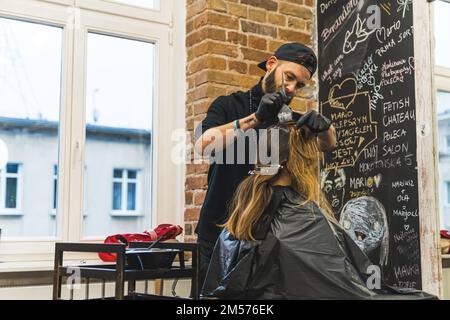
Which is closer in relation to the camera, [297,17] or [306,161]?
[306,161]

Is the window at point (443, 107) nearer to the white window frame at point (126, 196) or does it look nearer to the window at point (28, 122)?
the white window frame at point (126, 196)

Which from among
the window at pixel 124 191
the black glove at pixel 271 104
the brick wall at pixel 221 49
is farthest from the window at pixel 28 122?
the black glove at pixel 271 104

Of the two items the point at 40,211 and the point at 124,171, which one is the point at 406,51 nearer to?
the point at 124,171

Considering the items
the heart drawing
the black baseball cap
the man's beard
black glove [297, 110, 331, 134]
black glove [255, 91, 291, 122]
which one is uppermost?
the heart drawing

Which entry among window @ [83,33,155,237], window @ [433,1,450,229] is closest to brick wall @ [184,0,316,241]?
window @ [83,33,155,237]

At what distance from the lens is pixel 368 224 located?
2883 millimetres

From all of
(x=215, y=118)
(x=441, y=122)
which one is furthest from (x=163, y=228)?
(x=441, y=122)

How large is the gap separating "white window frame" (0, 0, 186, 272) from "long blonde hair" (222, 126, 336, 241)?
1.31 meters

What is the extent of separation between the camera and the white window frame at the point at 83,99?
286 cm

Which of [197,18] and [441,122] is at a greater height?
[197,18]

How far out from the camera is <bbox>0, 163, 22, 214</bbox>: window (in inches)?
110

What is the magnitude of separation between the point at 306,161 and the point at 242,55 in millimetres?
1361

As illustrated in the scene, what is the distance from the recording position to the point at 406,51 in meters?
2.76

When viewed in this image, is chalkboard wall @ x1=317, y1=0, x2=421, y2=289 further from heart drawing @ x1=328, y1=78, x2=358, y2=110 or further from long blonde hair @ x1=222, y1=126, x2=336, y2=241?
long blonde hair @ x1=222, y1=126, x2=336, y2=241
